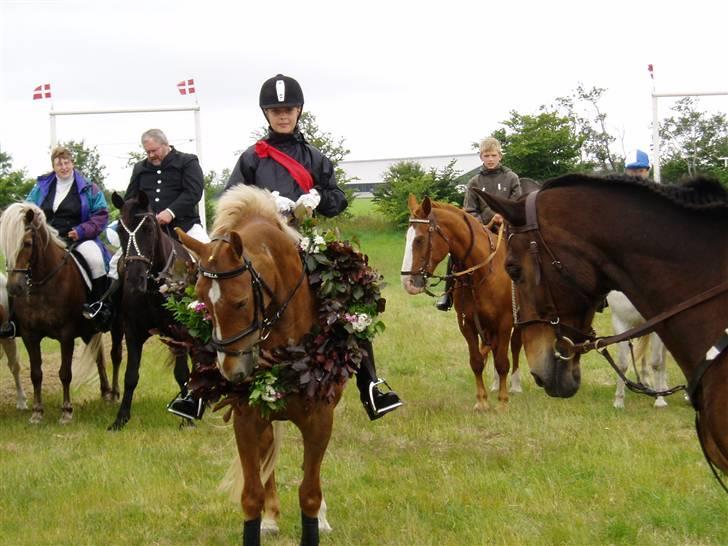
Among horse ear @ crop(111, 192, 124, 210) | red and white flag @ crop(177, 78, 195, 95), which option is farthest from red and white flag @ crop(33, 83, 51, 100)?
horse ear @ crop(111, 192, 124, 210)

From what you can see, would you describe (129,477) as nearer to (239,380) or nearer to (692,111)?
(239,380)

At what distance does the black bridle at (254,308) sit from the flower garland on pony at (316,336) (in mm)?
198

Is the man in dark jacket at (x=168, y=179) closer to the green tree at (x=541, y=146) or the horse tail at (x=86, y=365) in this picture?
the horse tail at (x=86, y=365)

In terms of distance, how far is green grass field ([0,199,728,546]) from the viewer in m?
5.44

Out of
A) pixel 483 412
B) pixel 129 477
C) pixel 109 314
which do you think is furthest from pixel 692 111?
pixel 129 477

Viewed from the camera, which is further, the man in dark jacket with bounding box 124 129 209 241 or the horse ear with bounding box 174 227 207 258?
the man in dark jacket with bounding box 124 129 209 241

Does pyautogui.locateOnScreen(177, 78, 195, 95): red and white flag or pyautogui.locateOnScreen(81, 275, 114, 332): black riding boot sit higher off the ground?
pyautogui.locateOnScreen(177, 78, 195, 95): red and white flag

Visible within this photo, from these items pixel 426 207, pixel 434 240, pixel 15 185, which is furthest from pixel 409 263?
pixel 15 185

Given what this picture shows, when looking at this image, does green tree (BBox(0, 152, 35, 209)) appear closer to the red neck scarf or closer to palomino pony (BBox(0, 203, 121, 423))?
palomino pony (BBox(0, 203, 121, 423))

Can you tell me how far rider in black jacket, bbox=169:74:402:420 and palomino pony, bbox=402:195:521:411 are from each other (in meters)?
3.15

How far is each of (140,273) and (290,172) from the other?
3.04m

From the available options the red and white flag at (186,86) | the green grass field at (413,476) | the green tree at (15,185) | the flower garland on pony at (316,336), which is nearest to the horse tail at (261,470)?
the green grass field at (413,476)

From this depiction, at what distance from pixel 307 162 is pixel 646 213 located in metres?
2.70

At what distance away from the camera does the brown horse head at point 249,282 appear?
12.8 feet
